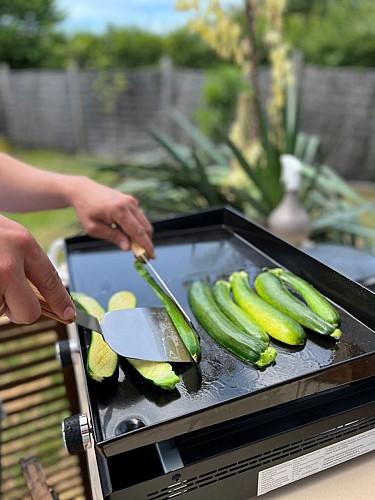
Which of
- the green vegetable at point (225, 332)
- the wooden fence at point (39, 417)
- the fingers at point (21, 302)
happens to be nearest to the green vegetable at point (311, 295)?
the green vegetable at point (225, 332)

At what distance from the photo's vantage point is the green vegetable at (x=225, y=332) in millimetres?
667

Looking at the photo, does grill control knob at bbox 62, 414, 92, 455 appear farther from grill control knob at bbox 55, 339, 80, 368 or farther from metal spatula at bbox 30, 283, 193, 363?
grill control knob at bbox 55, 339, 80, 368

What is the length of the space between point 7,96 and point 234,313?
27.7 ft

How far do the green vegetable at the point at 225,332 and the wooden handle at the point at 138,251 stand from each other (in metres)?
0.15

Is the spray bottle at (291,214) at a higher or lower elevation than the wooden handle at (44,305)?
lower

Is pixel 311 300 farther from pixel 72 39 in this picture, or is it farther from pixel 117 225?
pixel 72 39

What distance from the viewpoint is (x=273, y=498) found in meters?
0.69

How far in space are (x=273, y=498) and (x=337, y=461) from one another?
0.11 metres

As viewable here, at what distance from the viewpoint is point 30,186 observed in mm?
1061

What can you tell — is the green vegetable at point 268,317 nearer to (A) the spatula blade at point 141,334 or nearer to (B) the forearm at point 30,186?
(A) the spatula blade at point 141,334

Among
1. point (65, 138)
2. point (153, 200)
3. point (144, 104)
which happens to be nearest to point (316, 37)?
point (144, 104)

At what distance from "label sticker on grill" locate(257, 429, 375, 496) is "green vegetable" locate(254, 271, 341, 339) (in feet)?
0.53

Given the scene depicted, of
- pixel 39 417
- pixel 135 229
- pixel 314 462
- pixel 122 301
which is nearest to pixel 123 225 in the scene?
pixel 135 229

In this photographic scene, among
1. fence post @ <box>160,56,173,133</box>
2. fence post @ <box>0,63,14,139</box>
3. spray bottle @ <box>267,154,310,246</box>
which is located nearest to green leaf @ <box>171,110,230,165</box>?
spray bottle @ <box>267,154,310,246</box>
